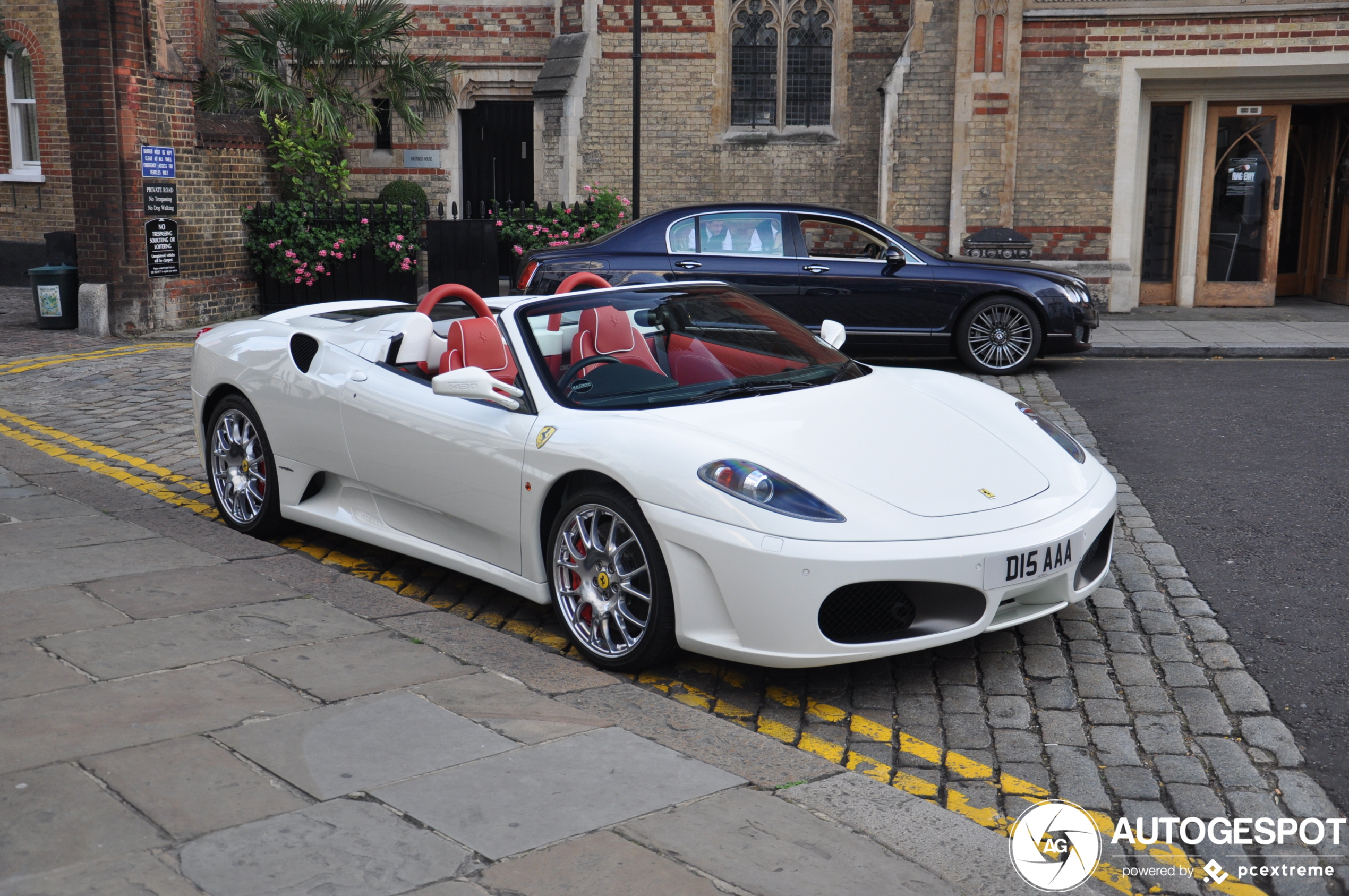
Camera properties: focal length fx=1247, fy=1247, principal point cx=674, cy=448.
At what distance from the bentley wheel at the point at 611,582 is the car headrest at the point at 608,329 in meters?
0.91

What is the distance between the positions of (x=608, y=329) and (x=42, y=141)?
19265mm

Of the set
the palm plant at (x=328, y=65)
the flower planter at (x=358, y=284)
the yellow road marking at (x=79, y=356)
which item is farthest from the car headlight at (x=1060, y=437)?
the palm plant at (x=328, y=65)

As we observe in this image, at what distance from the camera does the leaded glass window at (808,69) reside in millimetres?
19547

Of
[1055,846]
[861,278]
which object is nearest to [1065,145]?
[861,278]

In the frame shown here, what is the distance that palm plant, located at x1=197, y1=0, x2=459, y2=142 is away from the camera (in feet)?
59.5

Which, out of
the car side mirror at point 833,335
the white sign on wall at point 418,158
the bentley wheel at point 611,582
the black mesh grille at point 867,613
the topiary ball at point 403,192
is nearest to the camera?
the black mesh grille at point 867,613

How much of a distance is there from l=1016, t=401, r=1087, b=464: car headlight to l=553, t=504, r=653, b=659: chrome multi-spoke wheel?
1.82 metres

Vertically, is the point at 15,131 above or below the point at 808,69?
below

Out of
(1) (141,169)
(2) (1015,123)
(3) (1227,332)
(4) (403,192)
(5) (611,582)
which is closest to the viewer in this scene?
(5) (611,582)

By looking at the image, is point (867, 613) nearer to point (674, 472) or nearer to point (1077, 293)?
point (674, 472)

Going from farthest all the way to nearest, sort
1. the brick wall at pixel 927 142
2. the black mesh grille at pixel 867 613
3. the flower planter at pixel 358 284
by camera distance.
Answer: the brick wall at pixel 927 142, the flower planter at pixel 358 284, the black mesh grille at pixel 867 613

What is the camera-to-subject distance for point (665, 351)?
511 cm

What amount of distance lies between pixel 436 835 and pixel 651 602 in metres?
1.35

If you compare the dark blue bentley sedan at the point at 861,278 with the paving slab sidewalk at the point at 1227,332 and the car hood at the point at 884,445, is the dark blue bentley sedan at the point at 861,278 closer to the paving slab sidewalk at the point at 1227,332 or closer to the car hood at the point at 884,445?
the paving slab sidewalk at the point at 1227,332
